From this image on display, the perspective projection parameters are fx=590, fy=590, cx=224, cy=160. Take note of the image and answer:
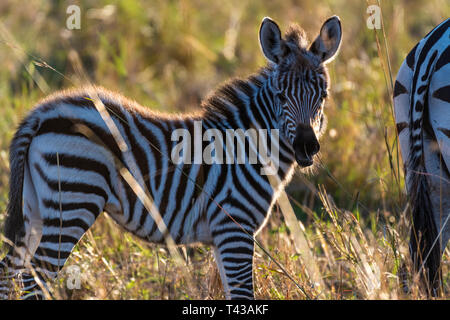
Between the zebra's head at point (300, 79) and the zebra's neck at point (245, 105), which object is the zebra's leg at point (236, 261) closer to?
the zebra's head at point (300, 79)

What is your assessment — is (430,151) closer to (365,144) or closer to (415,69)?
(415,69)

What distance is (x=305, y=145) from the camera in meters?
3.87

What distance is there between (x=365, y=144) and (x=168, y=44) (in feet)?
16.5

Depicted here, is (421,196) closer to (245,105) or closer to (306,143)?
(306,143)

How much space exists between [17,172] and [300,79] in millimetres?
1970

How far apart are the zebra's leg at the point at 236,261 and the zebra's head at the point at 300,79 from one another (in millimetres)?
654

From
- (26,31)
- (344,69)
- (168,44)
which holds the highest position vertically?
(26,31)

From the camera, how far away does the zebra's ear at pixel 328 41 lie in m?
4.26

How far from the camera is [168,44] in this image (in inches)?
426

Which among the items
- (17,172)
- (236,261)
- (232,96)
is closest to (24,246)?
Result: (17,172)

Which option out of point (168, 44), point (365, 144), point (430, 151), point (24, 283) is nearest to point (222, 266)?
point (24, 283)

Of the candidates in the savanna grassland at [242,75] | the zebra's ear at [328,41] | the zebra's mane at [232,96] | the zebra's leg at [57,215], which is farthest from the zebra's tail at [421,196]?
the zebra's leg at [57,215]

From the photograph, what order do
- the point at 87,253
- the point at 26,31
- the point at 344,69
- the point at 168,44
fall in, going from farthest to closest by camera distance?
the point at 26,31, the point at 168,44, the point at 344,69, the point at 87,253

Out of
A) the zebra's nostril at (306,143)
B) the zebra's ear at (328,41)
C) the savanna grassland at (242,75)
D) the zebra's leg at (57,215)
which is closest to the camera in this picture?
the zebra's leg at (57,215)
